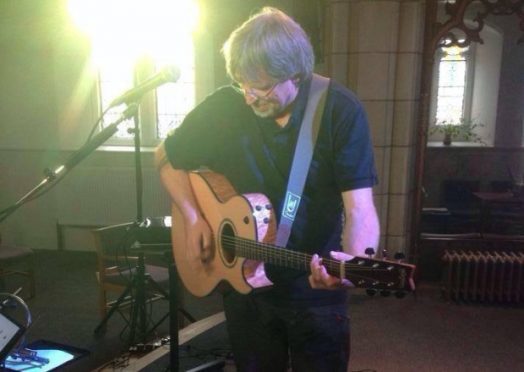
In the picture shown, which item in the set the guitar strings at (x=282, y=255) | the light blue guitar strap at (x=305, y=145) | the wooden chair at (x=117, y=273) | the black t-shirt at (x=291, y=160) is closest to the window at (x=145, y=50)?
the wooden chair at (x=117, y=273)

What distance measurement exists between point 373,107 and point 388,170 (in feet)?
1.72

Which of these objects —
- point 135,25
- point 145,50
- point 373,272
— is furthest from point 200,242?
point 145,50

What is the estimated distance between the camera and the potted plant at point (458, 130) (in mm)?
7922

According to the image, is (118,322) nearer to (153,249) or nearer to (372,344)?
(153,249)

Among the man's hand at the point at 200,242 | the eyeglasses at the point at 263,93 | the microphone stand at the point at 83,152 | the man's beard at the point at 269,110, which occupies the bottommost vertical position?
the man's hand at the point at 200,242

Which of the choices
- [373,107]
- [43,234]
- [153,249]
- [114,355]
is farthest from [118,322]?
[373,107]

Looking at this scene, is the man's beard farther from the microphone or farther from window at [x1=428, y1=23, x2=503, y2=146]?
window at [x1=428, y1=23, x2=503, y2=146]

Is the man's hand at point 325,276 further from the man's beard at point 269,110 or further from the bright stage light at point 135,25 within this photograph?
the bright stage light at point 135,25

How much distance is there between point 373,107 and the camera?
12.5ft

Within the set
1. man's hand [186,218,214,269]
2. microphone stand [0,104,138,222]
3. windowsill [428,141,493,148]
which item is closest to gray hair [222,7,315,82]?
man's hand [186,218,214,269]

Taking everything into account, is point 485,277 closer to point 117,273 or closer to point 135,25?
point 117,273

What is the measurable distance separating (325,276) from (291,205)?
24 centimetres

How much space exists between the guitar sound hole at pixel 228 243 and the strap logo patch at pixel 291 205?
0.93 ft

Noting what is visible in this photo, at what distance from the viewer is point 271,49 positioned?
4.26 feet
